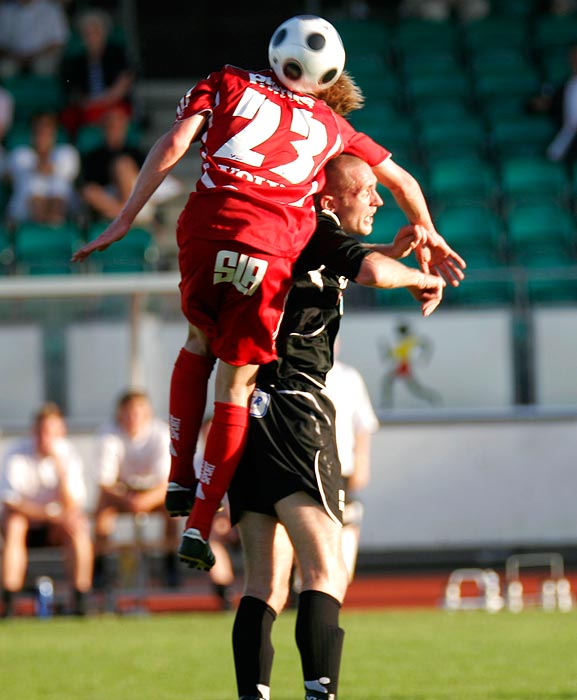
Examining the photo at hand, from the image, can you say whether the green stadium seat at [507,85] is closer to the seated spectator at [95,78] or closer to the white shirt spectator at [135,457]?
the seated spectator at [95,78]

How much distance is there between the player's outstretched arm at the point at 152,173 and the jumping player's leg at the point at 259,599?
1.00 metres

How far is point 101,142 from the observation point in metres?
15.4

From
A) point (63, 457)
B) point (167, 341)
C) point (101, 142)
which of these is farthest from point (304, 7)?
point (63, 457)

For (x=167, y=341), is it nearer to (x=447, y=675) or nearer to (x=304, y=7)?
(x=447, y=675)

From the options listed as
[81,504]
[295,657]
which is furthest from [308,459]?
[81,504]

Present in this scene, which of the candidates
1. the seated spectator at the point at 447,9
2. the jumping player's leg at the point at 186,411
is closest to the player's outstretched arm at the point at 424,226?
the jumping player's leg at the point at 186,411

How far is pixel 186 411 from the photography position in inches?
198

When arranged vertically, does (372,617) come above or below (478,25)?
below

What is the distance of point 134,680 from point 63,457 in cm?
443

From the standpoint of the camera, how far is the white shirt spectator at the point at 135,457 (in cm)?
1193

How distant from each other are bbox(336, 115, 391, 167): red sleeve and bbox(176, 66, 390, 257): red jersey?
0.13m

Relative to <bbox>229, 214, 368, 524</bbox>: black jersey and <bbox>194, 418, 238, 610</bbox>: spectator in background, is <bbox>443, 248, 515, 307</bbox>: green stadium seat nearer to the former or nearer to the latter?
<bbox>194, 418, 238, 610</bbox>: spectator in background

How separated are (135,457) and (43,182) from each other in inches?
A: 143

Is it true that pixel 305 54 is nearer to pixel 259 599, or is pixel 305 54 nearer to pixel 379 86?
pixel 259 599
